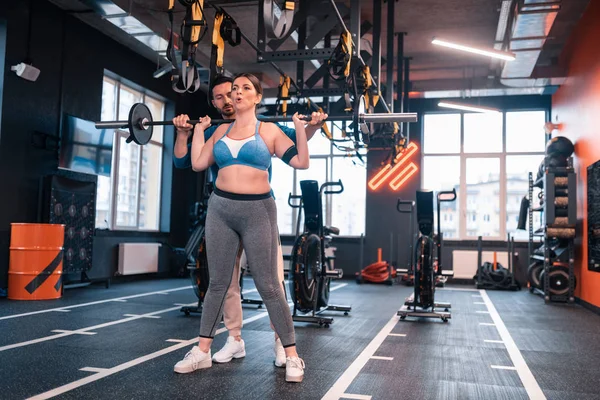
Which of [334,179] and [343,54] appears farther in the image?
[334,179]

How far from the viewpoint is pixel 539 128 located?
34.3ft

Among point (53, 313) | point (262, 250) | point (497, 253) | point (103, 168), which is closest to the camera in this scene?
point (262, 250)

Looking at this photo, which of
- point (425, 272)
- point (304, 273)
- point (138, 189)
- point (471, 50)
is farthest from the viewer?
point (138, 189)

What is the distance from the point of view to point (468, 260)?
10156mm

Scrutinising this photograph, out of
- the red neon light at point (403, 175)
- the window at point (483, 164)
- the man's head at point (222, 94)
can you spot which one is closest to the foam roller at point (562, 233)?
the window at point (483, 164)

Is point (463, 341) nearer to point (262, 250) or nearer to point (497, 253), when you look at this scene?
point (262, 250)

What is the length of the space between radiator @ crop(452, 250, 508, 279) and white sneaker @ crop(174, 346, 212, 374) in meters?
8.13

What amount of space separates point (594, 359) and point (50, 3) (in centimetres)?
688

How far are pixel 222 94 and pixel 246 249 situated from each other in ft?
2.98

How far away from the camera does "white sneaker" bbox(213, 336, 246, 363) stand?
2896 millimetres

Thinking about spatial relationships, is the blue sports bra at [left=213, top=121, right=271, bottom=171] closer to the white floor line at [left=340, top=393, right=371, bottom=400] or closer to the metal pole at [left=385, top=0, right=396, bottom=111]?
the white floor line at [left=340, top=393, right=371, bottom=400]

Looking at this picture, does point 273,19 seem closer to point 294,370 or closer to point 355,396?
point 294,370

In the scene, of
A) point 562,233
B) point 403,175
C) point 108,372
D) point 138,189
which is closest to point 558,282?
point 562,233

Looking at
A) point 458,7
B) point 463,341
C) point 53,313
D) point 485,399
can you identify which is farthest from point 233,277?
point 458,7
